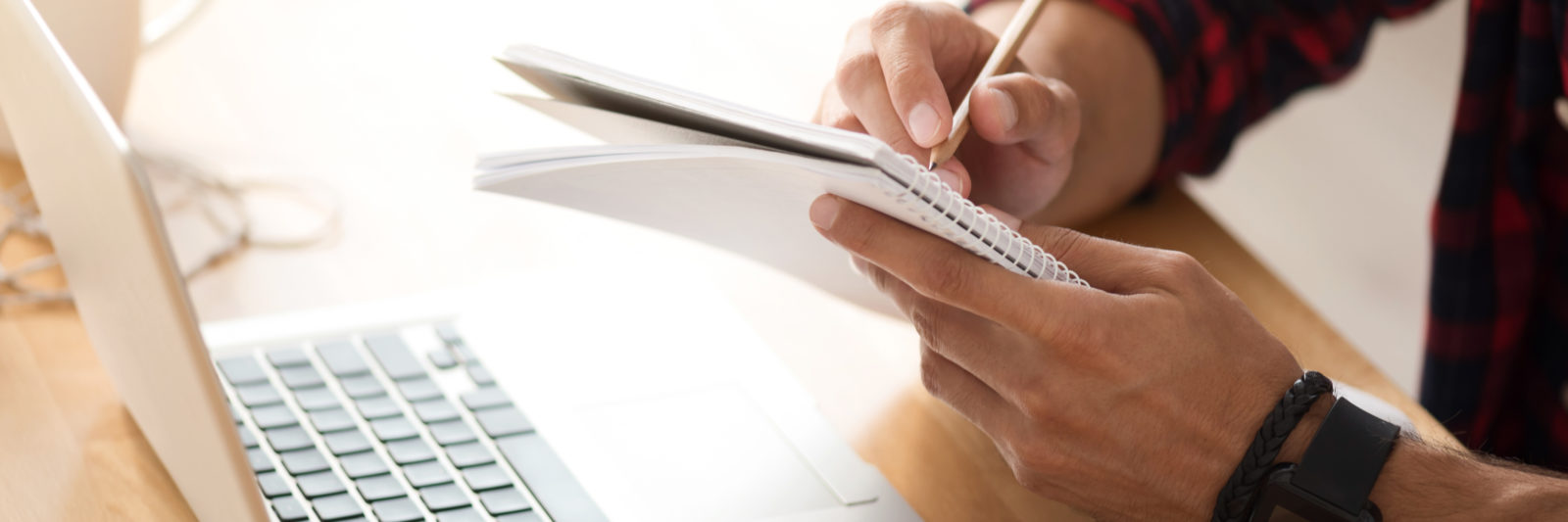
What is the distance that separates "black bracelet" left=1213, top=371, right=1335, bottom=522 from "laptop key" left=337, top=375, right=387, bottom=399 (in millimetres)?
397

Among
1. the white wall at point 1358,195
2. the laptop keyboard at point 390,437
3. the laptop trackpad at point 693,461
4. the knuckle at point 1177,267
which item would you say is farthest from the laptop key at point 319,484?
the white wall at point 1358,195

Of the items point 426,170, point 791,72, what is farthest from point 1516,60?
point 426,170

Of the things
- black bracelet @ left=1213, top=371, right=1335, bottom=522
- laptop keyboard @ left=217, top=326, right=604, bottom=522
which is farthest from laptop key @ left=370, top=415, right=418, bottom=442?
black bracelet @ left=1213, top=371, right=1335, bottom=522

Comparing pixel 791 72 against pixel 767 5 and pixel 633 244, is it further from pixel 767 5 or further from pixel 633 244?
pixel 633 244

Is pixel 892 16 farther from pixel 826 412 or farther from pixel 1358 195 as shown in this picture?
pixel 1358 195

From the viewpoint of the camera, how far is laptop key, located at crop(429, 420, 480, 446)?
0.58 meters

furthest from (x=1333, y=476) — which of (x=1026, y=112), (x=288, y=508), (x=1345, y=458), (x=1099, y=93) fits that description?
(x=288, y=508)

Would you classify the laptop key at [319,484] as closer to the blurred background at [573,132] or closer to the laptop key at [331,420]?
the laptop key at [331,420]

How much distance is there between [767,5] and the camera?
122 cm

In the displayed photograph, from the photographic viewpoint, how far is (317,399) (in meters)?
0.59

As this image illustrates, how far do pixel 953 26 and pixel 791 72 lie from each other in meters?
0.41

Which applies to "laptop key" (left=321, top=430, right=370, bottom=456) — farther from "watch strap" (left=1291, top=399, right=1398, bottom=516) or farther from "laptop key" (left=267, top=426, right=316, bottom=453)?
"watch strap" (left=1291, top=399, right=1398, bottom=516)

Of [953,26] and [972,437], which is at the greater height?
[953,26]

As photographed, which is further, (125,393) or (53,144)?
(125,393)
